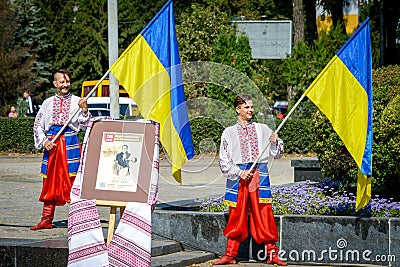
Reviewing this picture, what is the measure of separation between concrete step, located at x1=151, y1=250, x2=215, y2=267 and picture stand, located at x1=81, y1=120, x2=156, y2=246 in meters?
1.12

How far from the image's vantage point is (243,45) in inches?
1070

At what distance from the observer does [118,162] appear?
830 cm

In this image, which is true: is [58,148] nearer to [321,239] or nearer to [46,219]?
[46,219]

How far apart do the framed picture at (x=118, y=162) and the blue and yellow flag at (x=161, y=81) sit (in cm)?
100

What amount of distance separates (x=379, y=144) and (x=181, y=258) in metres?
2.83

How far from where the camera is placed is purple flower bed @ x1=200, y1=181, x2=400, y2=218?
1039 cm

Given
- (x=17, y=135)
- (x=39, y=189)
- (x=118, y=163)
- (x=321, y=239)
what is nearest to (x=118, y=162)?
(x=118, y=163)

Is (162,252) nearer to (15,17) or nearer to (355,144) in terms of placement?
(355,144)

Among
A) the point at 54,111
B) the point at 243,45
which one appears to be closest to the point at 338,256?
the point at 54,111

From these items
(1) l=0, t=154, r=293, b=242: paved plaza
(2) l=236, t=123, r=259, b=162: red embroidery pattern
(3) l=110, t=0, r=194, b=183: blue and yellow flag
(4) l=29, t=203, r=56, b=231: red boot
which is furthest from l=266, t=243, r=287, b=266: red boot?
(4) l=29, t=203, r=56, b=231: red boot

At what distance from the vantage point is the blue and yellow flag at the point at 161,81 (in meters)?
9.52

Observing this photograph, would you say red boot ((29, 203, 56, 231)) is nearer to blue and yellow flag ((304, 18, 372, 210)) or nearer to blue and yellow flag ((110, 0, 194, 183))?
blue and yellow flag ((110, 0, 194, 183))

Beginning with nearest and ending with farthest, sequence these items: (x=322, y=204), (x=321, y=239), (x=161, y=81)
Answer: (x=161, y=81) → (x=321, y=239) → (x=322, y=204)

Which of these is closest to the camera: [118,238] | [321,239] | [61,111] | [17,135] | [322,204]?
[118,238]
